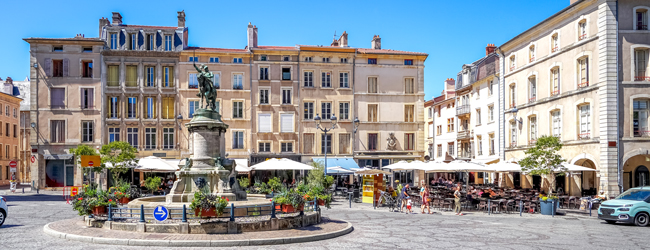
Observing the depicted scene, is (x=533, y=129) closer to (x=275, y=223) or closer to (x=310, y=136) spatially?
(x=310, y=136)

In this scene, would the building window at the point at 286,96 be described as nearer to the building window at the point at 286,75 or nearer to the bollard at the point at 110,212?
the building window at the point at 286,75

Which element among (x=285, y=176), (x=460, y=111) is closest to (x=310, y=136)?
(x=285, y=176)

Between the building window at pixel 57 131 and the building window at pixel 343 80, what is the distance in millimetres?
21815

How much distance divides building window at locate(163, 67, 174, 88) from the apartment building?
15.9 ft

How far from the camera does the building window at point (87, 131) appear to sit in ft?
145

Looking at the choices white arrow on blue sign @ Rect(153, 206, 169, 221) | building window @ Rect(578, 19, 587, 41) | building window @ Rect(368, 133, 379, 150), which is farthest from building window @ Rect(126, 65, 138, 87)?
white arrow on blue sign @ Rect(153, 206, 169, 221)

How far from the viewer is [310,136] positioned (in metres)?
45.9

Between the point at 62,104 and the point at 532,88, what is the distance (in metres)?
34.6

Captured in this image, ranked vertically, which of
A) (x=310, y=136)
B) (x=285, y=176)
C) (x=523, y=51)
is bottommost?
(x=285, y=176)

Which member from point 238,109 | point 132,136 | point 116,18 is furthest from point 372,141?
point 116,18

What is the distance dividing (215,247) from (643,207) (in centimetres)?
1506

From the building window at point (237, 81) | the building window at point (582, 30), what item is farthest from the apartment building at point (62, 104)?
the building window at point (582, 30)

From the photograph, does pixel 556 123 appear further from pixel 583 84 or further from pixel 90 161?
pixel 90 161

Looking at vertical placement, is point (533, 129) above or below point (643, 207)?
above
